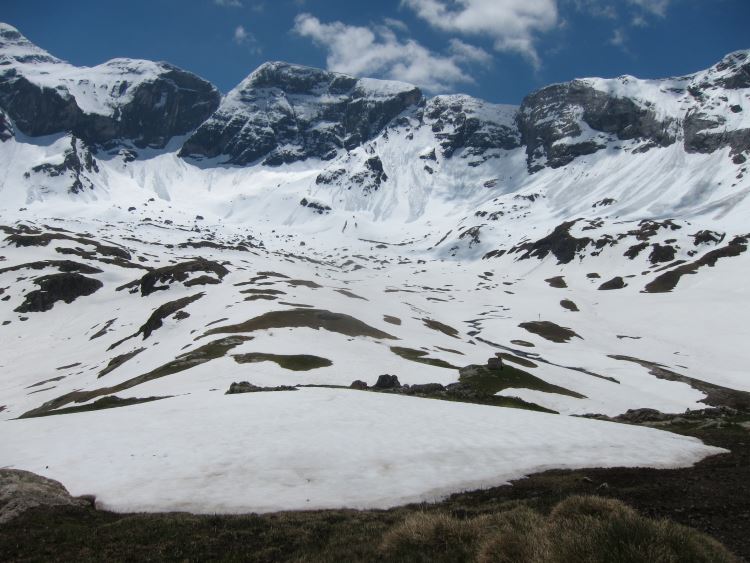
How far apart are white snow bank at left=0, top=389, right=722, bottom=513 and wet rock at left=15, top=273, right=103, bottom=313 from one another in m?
126

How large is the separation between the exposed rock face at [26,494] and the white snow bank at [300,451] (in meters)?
0.88

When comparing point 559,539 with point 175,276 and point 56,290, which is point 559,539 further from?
point 56,290

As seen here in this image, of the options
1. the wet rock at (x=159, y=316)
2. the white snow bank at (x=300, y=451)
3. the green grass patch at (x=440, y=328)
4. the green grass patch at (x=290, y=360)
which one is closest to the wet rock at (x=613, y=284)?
Answer: the green grass patch at (x=440, y=328)

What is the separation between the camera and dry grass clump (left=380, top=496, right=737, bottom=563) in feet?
30.8

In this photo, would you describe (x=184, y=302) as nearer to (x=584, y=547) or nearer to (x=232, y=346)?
(x=232, y=346)

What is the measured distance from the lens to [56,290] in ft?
460

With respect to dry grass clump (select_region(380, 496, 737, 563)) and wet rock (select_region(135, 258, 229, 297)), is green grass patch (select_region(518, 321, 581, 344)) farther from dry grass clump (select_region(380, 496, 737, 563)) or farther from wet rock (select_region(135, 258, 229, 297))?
dry grass clump (select_region(380, 496, 737, 563))

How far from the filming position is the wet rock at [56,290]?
444 feet

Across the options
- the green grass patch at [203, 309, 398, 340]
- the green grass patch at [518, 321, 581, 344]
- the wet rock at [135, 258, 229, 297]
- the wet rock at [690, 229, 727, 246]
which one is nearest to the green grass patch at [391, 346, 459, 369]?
the green grass patch at [203, 309, 398, 340]

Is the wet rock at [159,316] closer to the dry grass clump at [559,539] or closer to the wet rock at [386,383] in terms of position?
the wet rock at [386,383]


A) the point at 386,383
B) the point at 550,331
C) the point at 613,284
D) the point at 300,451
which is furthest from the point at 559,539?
the point at 613,284

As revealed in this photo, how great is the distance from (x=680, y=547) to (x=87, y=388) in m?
64.2

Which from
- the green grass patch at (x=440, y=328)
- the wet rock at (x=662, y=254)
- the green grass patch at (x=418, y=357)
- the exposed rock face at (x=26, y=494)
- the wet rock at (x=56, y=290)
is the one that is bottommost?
the wet rock at (x=56, y=290)

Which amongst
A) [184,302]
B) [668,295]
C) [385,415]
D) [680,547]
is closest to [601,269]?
[668,295]
